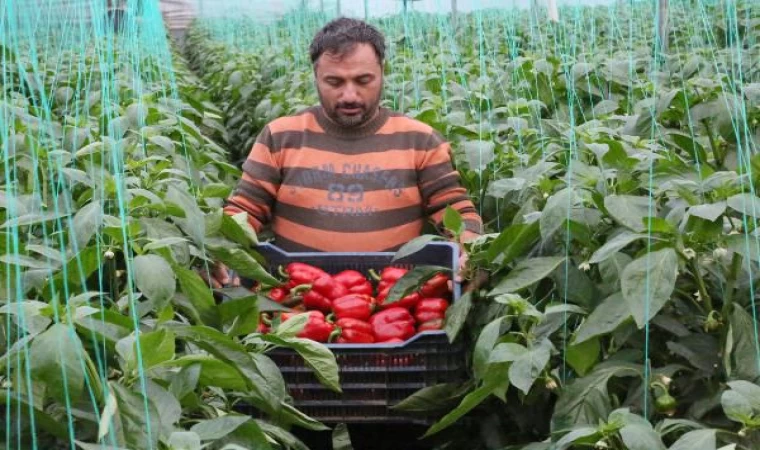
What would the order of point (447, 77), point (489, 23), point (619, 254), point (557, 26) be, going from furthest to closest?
point (489, 23), point (557, 26), point (447, 77), point (619, 254)

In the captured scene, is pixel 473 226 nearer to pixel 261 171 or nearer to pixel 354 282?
pixel 354 282

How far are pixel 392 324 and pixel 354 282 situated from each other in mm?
269

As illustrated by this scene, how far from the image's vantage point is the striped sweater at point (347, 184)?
4.01 m

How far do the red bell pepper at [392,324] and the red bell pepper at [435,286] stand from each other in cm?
9

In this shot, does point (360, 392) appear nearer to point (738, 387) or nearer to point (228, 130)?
point (738, 387)

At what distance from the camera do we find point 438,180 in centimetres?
404

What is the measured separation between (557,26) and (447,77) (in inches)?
122

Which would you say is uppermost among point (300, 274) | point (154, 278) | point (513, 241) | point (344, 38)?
point (344, 38)

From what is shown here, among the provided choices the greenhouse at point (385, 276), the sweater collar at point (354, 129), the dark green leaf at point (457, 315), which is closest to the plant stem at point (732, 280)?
the greenhouse at point (385, 276)

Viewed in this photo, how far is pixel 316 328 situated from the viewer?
3273 millimetres

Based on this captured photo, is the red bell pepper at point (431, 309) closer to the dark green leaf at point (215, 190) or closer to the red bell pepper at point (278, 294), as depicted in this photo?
the red bell pepper at point (278, 294)

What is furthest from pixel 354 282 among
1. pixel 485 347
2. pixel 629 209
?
pixel 629 209

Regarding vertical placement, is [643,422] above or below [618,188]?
below

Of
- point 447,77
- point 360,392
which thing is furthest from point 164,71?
point 360,392
